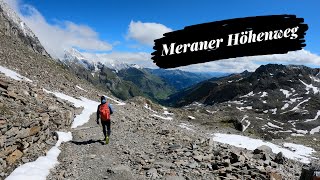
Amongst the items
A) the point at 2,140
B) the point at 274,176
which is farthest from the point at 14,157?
the point at 274,176

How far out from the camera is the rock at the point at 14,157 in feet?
58.8

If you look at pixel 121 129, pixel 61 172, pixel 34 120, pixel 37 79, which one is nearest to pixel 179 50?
pixel 61 172

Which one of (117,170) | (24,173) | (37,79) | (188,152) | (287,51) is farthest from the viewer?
(37,79)

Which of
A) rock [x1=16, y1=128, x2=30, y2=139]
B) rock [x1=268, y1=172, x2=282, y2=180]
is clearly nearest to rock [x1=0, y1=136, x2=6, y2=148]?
rock [x1=16, y1=128, x2=30, y2=139]

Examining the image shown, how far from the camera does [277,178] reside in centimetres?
1739

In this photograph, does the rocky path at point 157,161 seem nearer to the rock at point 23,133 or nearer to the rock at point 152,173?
the rock at point 152,173

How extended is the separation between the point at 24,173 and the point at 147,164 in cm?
645

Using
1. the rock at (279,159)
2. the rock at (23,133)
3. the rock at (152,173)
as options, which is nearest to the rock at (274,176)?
the rock at (279,159)

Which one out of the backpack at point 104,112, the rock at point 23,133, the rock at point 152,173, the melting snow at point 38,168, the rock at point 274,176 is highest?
the backpack at point 104,112

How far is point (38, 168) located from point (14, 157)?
4.67 feet

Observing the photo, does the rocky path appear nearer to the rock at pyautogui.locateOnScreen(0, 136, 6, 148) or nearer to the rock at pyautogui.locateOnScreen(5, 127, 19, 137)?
Answer: the rock at pyautogui.locateOnScreen(0, 136, 6, 148)

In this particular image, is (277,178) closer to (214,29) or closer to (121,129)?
(214,29)

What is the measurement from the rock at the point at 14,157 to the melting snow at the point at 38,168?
1.71 feet

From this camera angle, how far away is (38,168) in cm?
1833
